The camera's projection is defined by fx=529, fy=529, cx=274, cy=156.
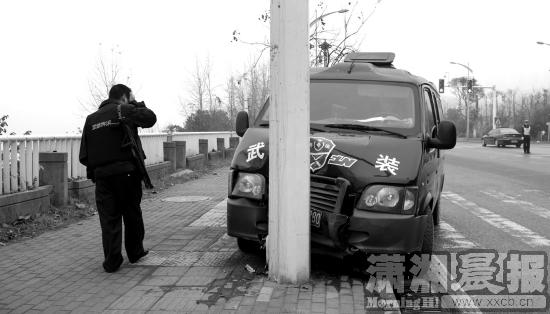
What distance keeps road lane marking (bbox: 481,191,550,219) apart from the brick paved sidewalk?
5.55 m

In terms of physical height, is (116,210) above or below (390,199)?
below

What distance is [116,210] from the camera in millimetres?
5348

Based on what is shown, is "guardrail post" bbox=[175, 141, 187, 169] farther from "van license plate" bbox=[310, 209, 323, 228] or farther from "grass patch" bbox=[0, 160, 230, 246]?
"van license plate" bbox=[310, 209, 323, 228]

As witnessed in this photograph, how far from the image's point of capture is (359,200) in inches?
185

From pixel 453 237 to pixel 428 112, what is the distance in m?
2.07

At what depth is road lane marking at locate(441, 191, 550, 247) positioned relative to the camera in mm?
6875

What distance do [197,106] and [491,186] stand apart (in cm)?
2184

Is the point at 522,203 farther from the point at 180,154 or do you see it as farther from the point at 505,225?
the point at 180,154

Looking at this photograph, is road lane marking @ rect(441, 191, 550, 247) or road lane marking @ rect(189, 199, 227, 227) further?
road lane marking @ rect(189, 199, 227, 227)

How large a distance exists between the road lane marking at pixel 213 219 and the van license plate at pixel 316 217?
3.05m

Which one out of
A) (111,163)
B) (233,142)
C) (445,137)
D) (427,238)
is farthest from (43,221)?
(233,142)

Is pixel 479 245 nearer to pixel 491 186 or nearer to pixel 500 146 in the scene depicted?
pixel 491 186

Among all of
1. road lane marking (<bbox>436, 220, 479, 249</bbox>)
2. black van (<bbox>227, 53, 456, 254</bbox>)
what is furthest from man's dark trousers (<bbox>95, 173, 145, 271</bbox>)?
road lane marking (<bbox>436, 220, 479, 249</bbox>)

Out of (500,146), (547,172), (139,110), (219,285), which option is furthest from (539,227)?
(500,146)
